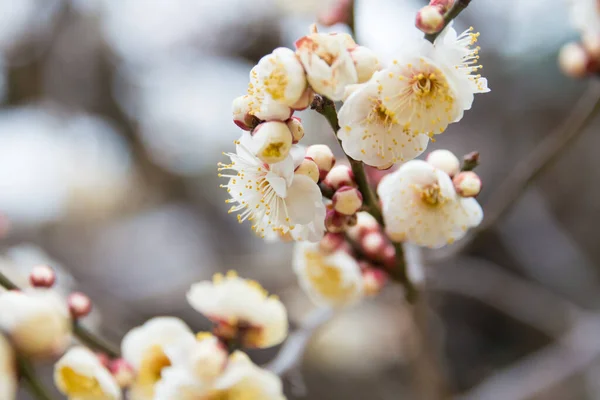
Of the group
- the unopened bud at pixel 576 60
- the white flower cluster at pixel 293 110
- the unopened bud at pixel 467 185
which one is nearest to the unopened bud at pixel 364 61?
the white flower cluster at pixel 293 110

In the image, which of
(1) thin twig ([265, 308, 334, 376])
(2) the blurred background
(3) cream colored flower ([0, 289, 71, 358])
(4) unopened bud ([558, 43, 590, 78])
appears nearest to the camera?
(3) cream colored flower ([0, 289, 71, 358])

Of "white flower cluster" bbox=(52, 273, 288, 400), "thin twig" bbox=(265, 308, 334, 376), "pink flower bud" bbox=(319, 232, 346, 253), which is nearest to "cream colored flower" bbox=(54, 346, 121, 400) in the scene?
"white flower cluster" bbox=(52, 273, 288, 400)

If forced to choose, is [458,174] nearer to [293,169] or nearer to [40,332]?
[293,169]

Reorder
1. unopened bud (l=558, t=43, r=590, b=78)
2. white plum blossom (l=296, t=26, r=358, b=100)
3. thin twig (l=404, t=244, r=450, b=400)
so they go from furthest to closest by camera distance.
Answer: unopened bud (l=558, t=43, r=590, b=78), thin twig (l=404, t=244, r=450, b=400), white plum blossom (l=296, t=26, r=358, b=100)

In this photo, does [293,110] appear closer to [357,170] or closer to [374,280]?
[357,170]

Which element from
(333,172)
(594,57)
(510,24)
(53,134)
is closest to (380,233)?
(333,172)

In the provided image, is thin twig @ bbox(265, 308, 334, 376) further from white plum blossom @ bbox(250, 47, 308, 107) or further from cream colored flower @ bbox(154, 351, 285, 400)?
white plum blossom @ bbox(250, 47, 308, 107)

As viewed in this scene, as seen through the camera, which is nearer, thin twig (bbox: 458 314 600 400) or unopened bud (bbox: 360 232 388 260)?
unopened bud (bbox: 360 232 388 260)

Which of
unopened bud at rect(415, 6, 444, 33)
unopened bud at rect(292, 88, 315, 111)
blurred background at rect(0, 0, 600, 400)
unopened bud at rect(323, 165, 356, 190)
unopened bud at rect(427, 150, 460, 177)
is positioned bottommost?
blurred background at rect(0, 0, 600, 400)

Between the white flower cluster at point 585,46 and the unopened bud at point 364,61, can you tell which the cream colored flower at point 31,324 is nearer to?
the unopened bud at point 364,61
